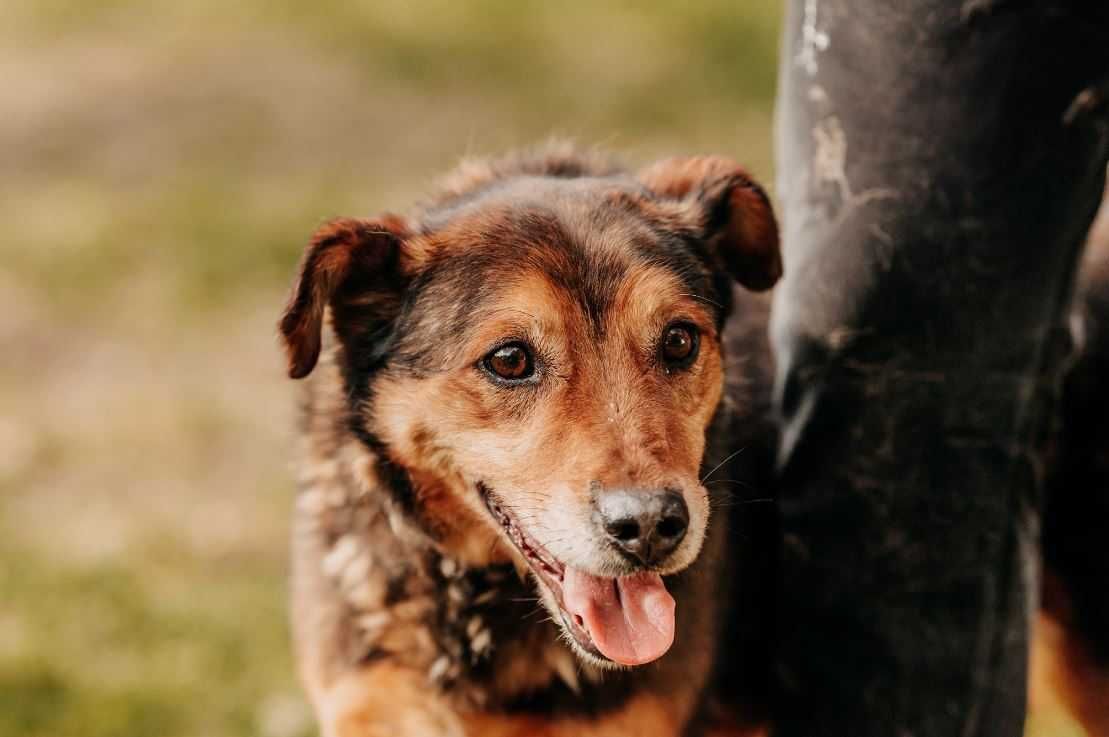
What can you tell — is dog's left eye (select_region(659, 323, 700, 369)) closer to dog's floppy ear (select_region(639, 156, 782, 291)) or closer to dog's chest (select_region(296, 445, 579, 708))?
dog's floppy ear (select_region(639, 156, 782, 291))

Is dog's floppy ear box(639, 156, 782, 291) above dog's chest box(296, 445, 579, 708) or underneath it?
above

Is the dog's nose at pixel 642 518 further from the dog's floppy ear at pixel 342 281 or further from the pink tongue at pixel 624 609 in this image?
Result: the dog's floppy ear at pixel 342 281

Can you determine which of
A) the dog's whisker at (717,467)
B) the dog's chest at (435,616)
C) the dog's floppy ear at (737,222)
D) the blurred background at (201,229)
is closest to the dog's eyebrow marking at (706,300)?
the dog's floppy ear at (737,222)

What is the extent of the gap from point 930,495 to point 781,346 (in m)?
0.54

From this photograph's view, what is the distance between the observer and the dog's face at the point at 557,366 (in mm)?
2814

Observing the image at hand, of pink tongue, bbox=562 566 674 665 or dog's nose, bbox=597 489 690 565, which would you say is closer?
dog's nose, bbox=597 489 690 565

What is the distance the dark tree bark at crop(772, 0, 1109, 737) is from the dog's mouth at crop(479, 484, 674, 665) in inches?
19.2

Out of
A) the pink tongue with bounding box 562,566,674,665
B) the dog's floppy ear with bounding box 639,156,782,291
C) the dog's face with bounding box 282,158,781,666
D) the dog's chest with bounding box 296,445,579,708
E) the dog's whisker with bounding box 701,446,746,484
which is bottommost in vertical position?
the dog's chest with bounding box 296,445,579,708

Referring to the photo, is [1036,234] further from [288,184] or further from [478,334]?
[288,184]

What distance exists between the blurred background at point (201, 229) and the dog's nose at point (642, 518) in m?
1.86

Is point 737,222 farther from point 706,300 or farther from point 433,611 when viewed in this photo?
point 433,611

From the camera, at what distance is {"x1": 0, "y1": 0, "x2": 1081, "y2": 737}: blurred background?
4.63 m

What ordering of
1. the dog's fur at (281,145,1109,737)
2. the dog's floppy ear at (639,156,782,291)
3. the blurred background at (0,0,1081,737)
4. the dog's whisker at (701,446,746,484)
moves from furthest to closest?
the blurred background at (0,0,1081,737), the dog's floppy ear at (639,156,782,291), the dog's whisker at (701,446,746,484), the dog's fur at (281,145,1109,737)

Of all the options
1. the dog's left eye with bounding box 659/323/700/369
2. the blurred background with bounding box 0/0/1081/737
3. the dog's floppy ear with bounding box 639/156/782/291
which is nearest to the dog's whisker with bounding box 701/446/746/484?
the dog's left eye with bounding box 659/323/700/369
